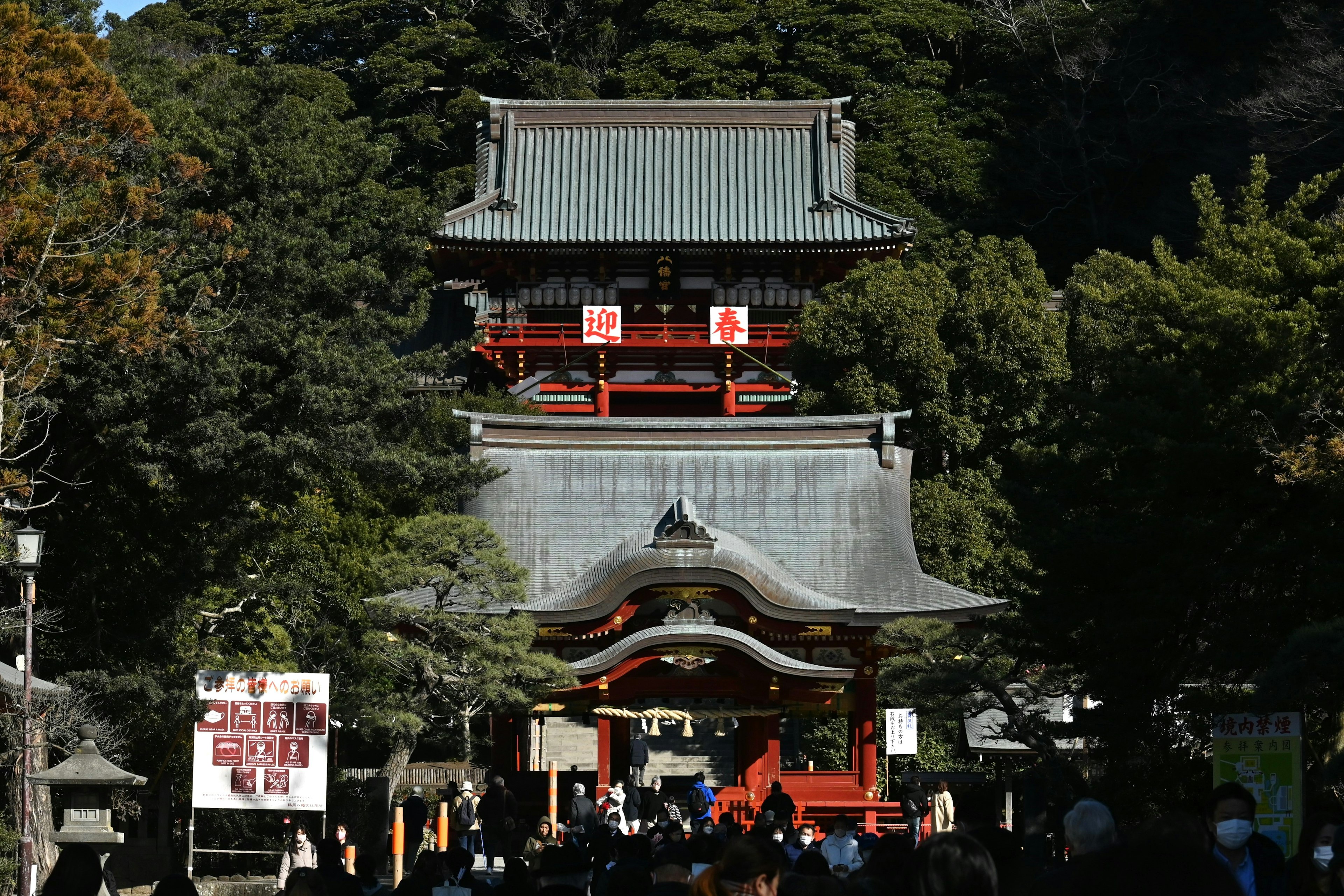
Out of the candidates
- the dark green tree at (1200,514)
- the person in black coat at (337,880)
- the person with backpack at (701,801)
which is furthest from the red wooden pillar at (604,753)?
the person in black coat at (337,880)

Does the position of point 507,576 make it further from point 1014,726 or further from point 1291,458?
point 1291,458

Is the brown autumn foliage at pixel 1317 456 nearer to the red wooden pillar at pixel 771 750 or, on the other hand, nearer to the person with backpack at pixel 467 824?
the person with backpack at pixel 467 824

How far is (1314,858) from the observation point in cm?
666

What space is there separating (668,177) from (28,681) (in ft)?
75.2

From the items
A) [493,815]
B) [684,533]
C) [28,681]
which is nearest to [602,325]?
[684,533]

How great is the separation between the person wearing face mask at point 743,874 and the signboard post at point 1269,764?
5.88 metres

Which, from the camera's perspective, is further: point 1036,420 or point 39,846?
point 1036,420

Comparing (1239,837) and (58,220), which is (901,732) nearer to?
(58,220)

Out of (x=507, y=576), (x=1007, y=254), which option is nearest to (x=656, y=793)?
(x=507, y=576)

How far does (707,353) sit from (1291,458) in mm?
19975

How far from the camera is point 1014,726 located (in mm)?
16422

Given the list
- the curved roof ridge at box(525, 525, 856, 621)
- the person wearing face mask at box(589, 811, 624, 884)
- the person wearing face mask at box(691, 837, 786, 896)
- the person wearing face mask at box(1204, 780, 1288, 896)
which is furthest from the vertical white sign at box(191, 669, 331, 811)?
the person wearing face mask at box(691, 837, 786, 896)

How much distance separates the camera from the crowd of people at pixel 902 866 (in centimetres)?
365

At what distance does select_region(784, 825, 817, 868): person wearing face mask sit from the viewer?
9.82 m
